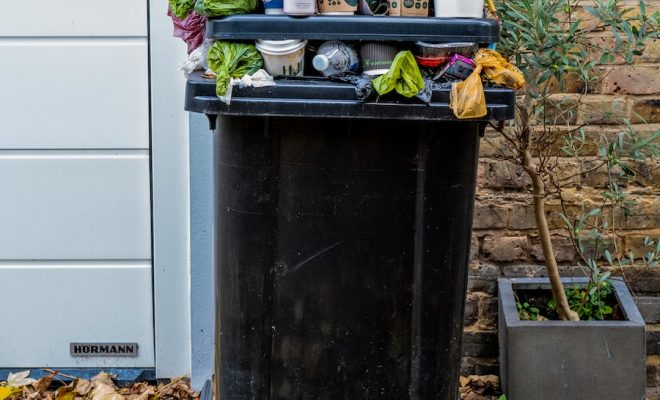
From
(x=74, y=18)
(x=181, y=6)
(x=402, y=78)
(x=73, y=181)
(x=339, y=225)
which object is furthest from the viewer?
(x=73, y=181)

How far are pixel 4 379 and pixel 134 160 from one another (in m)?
1.08

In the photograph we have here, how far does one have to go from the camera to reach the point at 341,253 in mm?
2758

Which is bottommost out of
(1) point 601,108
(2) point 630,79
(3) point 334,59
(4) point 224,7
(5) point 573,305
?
(5) point 573,305

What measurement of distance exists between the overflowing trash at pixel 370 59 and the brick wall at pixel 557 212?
1129 millimetres

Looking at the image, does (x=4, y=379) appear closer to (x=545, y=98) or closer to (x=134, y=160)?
(x=134, y=160)

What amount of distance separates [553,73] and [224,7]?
1198mm

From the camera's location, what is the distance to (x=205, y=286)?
387 centimetres

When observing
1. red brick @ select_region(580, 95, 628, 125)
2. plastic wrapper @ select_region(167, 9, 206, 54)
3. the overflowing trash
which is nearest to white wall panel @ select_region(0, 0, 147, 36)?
plastic wrapper @ select_region(167, 9, 206, 54)

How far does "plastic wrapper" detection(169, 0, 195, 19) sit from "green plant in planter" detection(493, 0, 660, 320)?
3.38 feet

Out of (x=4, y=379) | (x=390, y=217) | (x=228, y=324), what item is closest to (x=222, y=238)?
(x=228, y=324)

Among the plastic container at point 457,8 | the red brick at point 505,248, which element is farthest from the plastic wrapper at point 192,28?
the red brick at point 505,248

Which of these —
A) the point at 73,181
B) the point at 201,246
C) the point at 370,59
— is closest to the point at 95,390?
the point at 201,246

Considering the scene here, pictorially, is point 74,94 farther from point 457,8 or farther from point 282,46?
point 457,8

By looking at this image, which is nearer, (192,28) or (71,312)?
(192,28)
